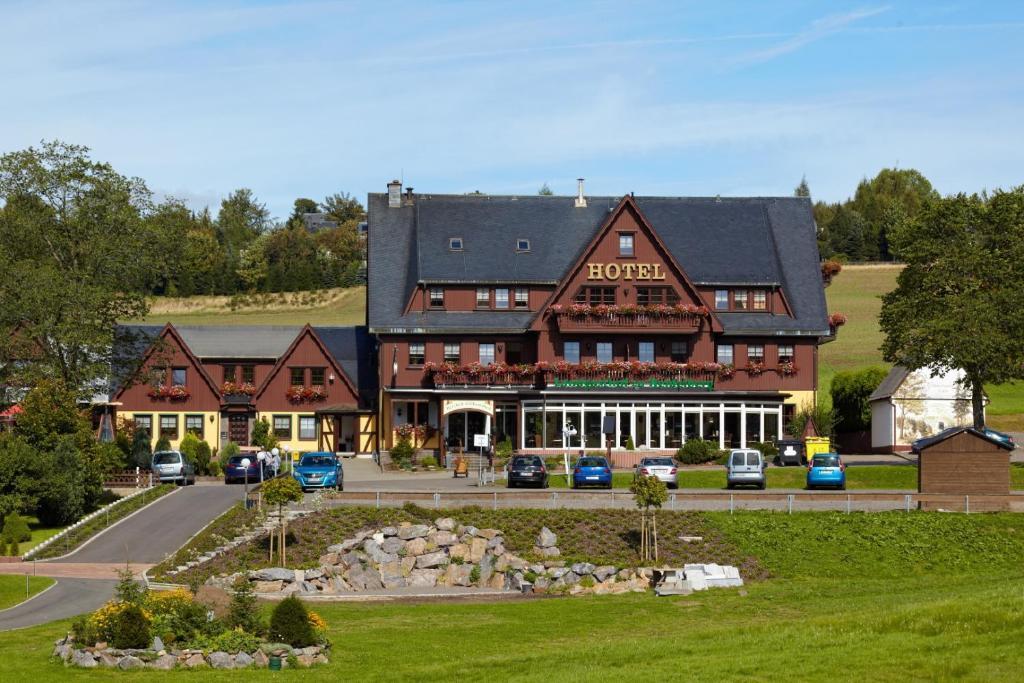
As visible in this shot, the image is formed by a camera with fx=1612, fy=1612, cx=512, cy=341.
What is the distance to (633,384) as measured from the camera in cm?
7775

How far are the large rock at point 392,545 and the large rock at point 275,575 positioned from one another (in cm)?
397

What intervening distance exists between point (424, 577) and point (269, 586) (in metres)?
5.25

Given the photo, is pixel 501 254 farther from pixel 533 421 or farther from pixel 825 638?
pixel 825 638

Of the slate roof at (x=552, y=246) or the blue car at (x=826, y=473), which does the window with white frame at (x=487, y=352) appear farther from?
the blue car at (x=826, y=473)

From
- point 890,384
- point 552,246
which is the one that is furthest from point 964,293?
point 552,246

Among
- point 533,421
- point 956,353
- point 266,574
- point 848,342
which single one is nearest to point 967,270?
point 956,353

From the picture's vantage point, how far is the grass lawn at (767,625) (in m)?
30.6

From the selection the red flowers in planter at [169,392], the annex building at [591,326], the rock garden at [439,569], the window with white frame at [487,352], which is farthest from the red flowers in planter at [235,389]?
the rock garden at [439,569]

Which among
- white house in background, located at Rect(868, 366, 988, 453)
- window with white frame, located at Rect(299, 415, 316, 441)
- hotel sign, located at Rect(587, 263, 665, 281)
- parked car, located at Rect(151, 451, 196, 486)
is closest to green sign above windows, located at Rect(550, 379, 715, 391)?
hotel sign, located at Rect(587, 263, 665, 281)

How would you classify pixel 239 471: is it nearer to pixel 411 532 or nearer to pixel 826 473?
pixel 411 532

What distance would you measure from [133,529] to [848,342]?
3103 inches

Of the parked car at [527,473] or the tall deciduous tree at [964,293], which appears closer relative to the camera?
the parked car at [527,473]

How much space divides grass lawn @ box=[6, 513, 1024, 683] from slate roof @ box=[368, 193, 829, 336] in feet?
97.9

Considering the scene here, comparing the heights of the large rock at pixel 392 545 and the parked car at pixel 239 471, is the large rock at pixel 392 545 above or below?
below
